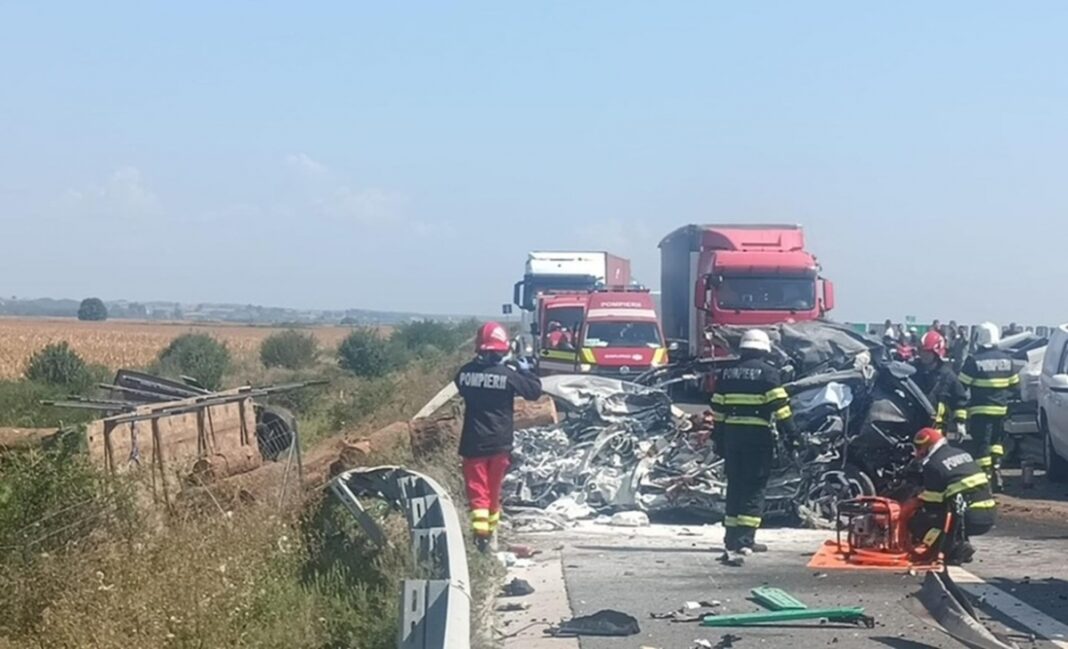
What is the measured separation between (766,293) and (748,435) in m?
15.9

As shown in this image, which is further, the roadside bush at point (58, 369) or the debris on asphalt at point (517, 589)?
the roadside bush at point (58, 369)

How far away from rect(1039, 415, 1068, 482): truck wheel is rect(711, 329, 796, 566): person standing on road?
604 cm

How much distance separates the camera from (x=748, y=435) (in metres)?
10.8

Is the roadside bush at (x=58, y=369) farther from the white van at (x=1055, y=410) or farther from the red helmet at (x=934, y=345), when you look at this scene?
the red helmet at (x=934, y=345)

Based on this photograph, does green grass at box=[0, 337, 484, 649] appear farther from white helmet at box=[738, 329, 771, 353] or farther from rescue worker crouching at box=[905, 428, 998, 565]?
rescue worker crouching at box=[905, 428, 998, 565]

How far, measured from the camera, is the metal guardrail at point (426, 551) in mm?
5445

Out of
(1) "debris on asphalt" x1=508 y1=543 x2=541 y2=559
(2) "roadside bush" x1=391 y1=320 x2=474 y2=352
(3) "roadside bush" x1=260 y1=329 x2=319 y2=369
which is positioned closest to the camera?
(1) "debris on asphalt" x1=508 y1=543 x2=541 y2=559

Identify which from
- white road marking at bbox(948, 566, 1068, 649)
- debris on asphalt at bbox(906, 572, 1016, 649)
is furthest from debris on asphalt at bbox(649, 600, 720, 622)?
white road marking at bbox(948, 566, 1068, 649)

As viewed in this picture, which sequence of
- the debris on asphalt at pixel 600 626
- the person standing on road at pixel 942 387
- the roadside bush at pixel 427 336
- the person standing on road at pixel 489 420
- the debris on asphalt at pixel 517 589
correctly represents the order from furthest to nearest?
the roadside bush at pixel 427 336
the person standing on road at pixel 942 387
the person standing on road at pixel 489 420
the debris on asphalt at pixel 517 589
the debris on asphalt at pixel 600 626

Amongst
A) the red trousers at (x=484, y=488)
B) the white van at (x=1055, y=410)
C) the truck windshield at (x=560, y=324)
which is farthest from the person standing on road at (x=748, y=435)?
the truck windshield at (x=560, y=324)

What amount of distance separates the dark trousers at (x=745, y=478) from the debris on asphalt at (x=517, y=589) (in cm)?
190

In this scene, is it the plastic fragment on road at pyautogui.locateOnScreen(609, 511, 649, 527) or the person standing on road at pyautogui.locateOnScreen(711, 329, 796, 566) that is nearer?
the person standing on road at pyautogui.locateOnScreen(711, 329, 796, 566)

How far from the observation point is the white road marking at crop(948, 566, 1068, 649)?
26.1ft

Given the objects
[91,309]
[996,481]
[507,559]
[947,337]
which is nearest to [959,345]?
[947,337]
